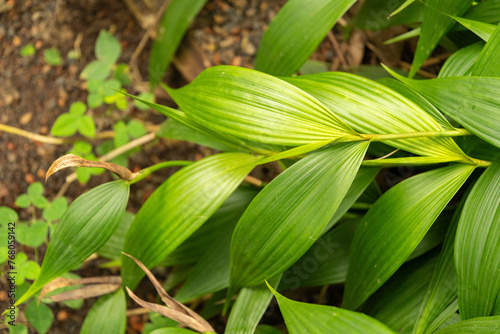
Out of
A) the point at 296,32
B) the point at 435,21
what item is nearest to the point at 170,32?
the point at 296,32

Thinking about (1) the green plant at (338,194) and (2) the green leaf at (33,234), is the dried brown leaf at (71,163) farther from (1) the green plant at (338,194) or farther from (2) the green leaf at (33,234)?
(2) the green leaf at (33,234)

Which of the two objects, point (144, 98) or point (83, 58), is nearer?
point (144, 98)

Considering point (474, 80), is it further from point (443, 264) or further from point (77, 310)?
point (77, 310)

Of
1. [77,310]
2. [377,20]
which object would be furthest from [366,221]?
[77,310]

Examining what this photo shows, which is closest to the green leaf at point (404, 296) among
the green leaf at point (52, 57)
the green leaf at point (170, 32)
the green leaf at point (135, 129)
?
the green leaf at point (135, 129)

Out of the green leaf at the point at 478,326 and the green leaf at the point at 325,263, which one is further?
the green leaf at the point at 325,263

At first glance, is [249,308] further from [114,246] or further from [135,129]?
[135,129]

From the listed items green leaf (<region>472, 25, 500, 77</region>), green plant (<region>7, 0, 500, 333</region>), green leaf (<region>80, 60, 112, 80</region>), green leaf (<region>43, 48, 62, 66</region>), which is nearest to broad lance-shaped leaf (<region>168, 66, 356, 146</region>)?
green plant (<region>7, 0, 500, 333</region>)
